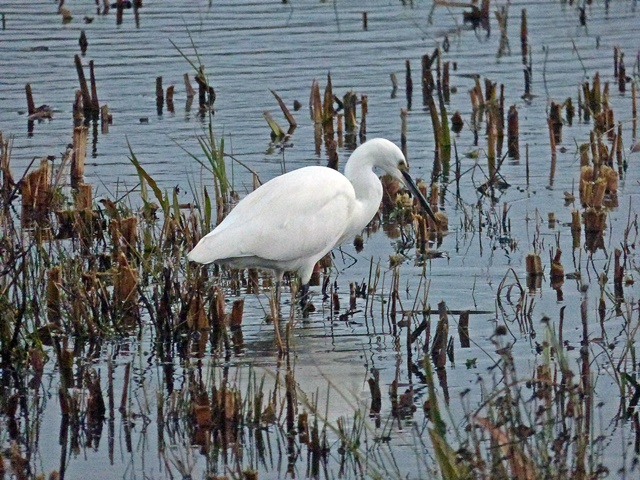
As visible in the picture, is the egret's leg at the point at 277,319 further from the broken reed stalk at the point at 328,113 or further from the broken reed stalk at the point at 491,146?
the broken reed stalk at the point at 328,113

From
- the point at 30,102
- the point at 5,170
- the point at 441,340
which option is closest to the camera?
the point at 441,340

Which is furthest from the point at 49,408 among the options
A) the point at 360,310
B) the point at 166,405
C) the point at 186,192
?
the point at 186,192

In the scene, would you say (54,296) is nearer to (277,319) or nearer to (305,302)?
(277,319)

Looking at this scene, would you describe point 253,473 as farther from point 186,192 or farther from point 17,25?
point 17,25

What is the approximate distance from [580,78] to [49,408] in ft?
28.4

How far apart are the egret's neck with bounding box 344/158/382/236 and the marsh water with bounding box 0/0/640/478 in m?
0.34

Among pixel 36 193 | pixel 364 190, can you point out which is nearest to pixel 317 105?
pixel 36 193

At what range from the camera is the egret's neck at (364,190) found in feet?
23.4

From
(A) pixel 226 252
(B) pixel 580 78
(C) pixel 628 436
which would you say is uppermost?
(B) pixel 580 78

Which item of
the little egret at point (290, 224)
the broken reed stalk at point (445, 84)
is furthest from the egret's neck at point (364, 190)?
the broken reed stalk at point (445, 84)

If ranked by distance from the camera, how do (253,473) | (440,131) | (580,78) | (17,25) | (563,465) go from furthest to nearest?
1. (17,25)
2. (580,78)
3. (440,131)
4. (253,473)
5. (563,465)

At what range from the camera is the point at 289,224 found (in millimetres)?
6750

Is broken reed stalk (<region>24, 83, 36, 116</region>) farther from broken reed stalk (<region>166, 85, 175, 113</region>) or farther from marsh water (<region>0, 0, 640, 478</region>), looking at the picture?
broken reed stalk (<region>166, 85, 175, 113</region>)

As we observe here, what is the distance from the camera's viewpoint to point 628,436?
4805 millimetres
